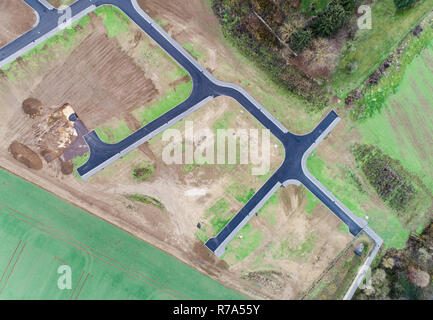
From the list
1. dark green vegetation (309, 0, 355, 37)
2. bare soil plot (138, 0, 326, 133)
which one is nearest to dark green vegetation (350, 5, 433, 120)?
bare soil plot (138, 0, 326, 133)

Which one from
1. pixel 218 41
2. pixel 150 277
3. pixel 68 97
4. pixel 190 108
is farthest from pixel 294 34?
pixel 150 277

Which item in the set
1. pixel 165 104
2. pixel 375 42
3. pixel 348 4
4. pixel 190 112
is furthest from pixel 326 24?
pixel 165 104

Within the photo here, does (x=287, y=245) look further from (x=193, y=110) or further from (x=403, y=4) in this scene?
(x=403, y=4)

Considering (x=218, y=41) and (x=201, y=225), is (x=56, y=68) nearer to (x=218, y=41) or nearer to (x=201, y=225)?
(x=218, y=41)

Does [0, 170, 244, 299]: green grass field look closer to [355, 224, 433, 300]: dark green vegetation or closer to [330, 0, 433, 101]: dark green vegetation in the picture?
[355, 224, 433, 300]: dark green vegetation

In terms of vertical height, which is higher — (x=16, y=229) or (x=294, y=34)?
(x=294, y=34)

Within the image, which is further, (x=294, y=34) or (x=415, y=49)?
(x=415, y=49)

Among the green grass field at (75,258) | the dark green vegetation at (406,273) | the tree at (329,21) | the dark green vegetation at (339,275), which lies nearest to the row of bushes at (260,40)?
the tree at (329,21)
